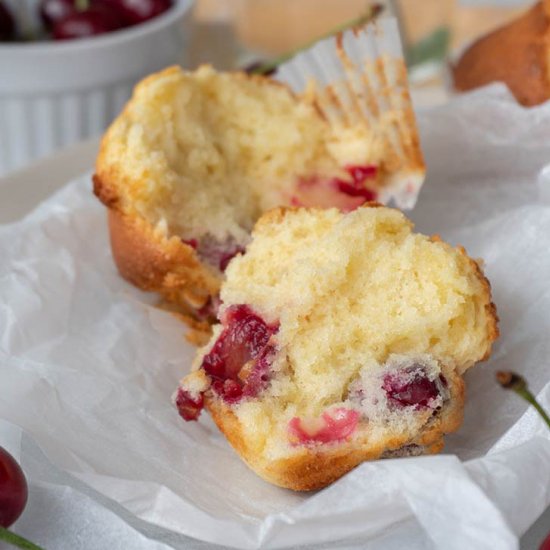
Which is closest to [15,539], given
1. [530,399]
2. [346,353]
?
[346,353]

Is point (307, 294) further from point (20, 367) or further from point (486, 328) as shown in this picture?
point (20, 367)

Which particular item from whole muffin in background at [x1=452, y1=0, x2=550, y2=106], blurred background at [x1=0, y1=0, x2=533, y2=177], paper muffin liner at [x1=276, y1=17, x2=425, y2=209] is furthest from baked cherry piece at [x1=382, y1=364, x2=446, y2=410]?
blurred background at [x1=0, y1=0, x2=533, y2=177]

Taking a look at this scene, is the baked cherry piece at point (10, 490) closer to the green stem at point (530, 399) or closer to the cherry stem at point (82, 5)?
the green stem at point (530, 399)

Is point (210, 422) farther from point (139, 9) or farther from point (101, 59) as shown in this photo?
point (139, 9)

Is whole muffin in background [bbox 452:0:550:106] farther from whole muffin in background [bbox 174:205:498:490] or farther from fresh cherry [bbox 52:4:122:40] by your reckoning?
fresh cherry [bbox 52:4:122:40]

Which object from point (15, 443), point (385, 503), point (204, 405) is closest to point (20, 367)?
point (15, 443)

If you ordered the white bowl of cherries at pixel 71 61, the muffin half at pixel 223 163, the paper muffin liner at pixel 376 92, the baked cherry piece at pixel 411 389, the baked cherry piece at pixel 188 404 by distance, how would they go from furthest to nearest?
the white bowl of cherries at pixel 71 61 < the paper muffin liner at pixel 376 92 < the muffin half at pixel 223 163 < the baked cherry piece at pixel 188 404 < the baked cherry piece at pixel 411 389

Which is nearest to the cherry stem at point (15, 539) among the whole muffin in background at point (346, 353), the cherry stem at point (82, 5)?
the whole muffin in background at point (346, 353)
